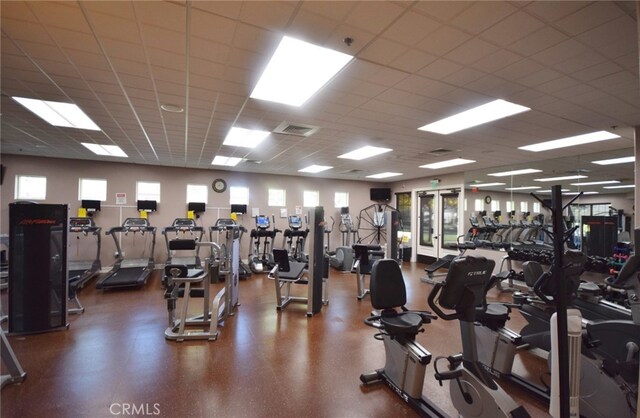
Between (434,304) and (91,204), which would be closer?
(434,304)

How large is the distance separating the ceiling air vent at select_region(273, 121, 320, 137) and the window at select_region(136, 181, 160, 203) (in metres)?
5.19

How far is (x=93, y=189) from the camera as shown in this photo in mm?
7465

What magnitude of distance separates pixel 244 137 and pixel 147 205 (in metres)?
4.36

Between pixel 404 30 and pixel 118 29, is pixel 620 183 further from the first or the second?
pixel 118 29

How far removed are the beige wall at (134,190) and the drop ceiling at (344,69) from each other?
2502 millimetres

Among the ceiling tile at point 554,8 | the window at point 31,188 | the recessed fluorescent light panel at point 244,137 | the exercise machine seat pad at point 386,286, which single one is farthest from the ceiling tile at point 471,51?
the window at point 31,188

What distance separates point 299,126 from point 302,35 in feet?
7.34

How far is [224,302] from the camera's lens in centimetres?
430

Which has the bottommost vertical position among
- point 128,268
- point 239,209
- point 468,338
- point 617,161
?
point 128,268

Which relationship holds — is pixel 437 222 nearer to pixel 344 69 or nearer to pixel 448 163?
pixel 448 163

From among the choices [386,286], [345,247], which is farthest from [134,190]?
[386,286]

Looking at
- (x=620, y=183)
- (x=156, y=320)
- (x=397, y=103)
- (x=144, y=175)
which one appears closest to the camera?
(x=397, y=103)

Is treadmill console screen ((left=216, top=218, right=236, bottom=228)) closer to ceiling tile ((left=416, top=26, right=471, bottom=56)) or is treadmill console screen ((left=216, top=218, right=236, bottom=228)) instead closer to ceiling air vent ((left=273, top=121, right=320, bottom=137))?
ceiling air vent ((left=273, top=121, right=320, bottom=137))

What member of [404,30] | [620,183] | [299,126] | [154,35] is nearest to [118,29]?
[154,35]
